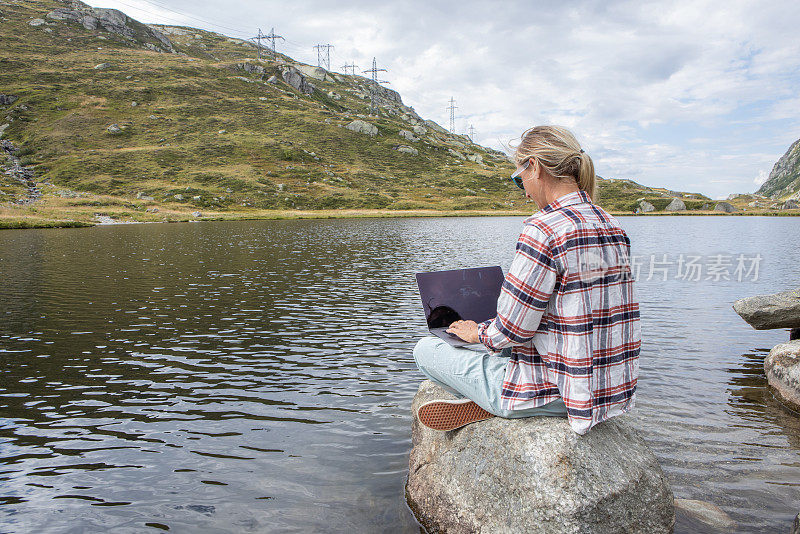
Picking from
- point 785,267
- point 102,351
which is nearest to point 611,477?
point 102,351

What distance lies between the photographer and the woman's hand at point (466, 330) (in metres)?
5.34

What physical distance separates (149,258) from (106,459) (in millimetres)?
29264

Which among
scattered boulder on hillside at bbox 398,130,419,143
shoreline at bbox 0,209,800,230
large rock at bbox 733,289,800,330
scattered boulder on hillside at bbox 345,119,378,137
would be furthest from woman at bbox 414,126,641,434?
scattered boulder on hillside at bbox 398,130,419,143

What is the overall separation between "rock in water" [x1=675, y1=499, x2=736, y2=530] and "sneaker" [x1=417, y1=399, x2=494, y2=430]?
10.3ft

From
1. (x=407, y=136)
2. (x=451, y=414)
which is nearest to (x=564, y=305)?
(x=451, y=414)

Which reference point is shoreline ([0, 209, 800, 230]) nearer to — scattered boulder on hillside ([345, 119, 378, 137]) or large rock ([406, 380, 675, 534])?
large rock ([406, 380, 675, 534])

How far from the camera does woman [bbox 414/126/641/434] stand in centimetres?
423

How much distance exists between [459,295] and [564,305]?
2052 millimetres

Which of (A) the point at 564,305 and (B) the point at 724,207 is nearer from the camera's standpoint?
(A) the point at 564,305

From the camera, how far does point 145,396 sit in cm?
1061

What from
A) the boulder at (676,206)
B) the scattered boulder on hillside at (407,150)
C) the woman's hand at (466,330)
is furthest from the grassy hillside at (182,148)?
the woman's hand at (466,330)

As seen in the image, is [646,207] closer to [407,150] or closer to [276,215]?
[407,150]

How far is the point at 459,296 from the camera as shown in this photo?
6.29 meters

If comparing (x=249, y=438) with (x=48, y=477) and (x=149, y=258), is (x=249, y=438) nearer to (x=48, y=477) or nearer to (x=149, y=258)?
(x=48, y=477)
